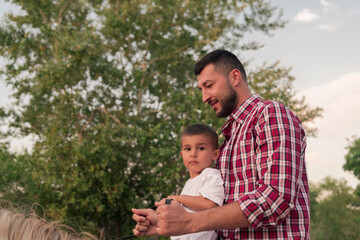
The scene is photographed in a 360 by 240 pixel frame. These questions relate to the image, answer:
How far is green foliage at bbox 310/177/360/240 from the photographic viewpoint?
29278 mm

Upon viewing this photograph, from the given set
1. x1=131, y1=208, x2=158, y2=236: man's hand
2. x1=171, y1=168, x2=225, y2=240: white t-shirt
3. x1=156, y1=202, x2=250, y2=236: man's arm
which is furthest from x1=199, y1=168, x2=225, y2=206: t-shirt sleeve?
x1=156, y1=202, x2=250, y2=236: man's arm

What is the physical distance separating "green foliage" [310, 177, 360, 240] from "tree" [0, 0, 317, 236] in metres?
17.3

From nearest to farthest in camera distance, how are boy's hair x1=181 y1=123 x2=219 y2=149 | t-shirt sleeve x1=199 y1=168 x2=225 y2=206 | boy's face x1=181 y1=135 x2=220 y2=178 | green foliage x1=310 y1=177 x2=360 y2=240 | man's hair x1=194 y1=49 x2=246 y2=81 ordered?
t-shirt sleeve x1=199 y1=168 x2=225 y2=206 → man's hair x1=194 y1=49 x2=246 y2=81 → boy's face x1=181 y1=135 x2=220 y2=178 → boy's hair x1=181 y1=123 x2=219 y2=149 → green foliage x1=310 y1=177 x2=360 y2=240

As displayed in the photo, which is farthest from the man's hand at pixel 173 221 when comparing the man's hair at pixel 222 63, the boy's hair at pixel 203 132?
the boy's hair at pixel 203 132

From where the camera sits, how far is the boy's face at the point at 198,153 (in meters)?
2.94

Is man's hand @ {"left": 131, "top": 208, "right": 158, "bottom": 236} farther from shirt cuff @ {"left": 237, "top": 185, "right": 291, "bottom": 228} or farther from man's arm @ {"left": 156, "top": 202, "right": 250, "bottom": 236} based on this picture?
shirt cuff @ {"left": 237, "top": 185, "right": 291, "bottom": 228}

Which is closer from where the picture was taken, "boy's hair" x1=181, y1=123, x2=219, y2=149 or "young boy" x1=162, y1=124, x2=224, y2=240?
"young boy" x1=162, y1=124, x2=224, y2=240

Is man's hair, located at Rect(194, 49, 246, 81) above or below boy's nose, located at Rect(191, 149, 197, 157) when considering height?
above

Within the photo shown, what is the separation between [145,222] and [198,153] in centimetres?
71

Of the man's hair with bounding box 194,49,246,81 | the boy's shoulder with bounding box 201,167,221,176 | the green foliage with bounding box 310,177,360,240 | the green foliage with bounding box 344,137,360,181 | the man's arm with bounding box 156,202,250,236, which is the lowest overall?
the man's arm with bounding box 156,202,250,236

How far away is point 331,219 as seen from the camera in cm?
3209

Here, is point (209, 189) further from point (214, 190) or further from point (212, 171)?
point (212, 171)

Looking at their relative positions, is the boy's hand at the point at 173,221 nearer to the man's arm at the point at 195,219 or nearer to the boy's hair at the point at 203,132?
the man's arm at the point at 195,219

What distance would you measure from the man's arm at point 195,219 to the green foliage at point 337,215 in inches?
1104
